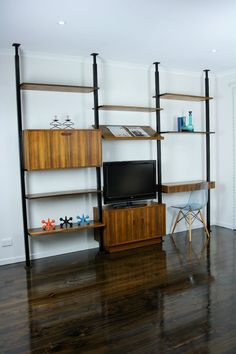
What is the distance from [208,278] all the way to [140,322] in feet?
3.91

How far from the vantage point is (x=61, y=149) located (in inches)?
167

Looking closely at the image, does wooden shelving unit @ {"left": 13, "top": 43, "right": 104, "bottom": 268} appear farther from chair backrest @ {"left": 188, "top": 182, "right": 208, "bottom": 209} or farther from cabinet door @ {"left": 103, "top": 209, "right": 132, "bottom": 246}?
chair backrest @ {"left": 188, "top": 182, "right": 208, "bottom": 209}

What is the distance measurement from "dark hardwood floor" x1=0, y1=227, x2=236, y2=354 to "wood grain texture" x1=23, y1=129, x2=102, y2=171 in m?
1.27

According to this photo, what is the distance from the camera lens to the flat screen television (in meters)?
4.74

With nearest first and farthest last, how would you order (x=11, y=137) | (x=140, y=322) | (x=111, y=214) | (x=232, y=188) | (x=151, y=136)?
(x=140, y=322), (x=11, y=137), (x=111, y=214), (x=151, y=136), (x=232, y=188)

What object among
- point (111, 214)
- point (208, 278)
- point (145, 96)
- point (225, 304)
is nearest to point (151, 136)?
point (145, 96)

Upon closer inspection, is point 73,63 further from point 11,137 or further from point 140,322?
point 140,322

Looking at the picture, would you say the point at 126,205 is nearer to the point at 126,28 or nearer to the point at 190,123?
the point at 190,123

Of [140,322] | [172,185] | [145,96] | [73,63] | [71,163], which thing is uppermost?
[73,63]

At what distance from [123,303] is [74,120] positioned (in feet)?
8.48

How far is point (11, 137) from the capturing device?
429 cm

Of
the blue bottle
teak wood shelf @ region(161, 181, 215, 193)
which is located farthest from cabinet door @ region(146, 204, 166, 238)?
the blue bottle

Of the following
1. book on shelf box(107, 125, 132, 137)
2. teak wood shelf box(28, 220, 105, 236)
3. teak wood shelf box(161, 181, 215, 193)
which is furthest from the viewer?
teak wood shelf box(161, 181, 215, 193)

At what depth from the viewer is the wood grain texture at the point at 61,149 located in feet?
13.4
